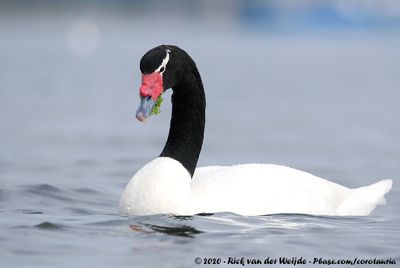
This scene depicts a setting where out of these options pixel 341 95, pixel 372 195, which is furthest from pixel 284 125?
pixel 372 195

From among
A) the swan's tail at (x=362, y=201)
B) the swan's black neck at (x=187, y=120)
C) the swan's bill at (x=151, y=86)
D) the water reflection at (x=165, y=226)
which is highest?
the swan's bill at (x=151, y=86)

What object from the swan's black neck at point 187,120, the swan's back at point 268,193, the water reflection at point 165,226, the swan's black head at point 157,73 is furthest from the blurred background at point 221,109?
the water reflection at point 165,226

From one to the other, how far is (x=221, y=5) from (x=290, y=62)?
415 feet

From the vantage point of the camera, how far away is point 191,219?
39.5ft

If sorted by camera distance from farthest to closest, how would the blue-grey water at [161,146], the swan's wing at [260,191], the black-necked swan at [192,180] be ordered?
1. the swan's wing at [260,191]
2. the black-necked swan at [192,180]
3. the blue-grey water at [161,146]

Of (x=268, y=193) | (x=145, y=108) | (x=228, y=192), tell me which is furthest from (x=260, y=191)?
(x=145, y=108)

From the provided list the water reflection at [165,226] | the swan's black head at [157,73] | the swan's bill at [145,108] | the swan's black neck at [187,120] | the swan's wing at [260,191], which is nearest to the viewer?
the swan's bill at [145,108]

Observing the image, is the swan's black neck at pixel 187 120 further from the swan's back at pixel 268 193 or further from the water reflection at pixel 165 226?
the water reflection at pixel 165 226

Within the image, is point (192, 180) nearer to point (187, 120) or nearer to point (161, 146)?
point (187, 120)

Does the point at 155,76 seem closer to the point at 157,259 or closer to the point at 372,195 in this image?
the point at 157,259

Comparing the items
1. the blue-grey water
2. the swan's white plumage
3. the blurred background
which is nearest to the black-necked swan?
the swan's white plumage

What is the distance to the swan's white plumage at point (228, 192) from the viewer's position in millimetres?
12078

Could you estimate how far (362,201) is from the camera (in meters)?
13.6

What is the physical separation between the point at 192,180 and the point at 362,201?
2103mm
